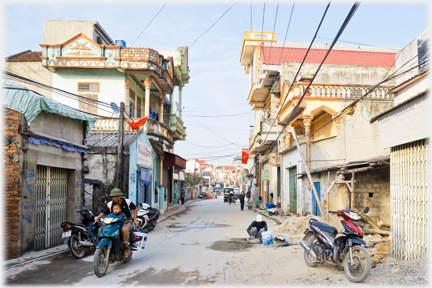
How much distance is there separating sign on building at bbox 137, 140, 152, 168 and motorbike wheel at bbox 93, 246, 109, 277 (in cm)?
1172

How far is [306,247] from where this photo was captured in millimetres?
8039

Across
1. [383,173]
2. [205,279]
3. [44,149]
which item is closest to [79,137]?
[44,149]

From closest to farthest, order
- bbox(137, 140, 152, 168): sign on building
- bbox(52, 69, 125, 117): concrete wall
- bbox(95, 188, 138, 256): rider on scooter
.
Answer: bbox(95, 188, 138, 256): rider on scooter < bbox(137, 140, 152, 168): sign on building < bbox(52, 69, 125, 117): concrete wall

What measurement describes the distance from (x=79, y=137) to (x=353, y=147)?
12.2m

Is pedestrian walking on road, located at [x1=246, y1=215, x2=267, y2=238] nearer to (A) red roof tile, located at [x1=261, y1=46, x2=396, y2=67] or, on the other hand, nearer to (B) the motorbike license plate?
(B) the motorbike license plate

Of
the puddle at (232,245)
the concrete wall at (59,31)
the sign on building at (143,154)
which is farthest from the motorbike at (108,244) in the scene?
the concrete wall at (59,31)

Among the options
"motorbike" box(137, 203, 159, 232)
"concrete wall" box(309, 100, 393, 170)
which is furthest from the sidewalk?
"concrete wall" box(309, 100, 393, 170)

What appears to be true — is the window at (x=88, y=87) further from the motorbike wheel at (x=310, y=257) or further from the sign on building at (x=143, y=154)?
the motorbike wheel at (x=310, y=257)

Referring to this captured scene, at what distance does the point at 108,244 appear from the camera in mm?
7770

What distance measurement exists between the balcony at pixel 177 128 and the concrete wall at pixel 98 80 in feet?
23.2

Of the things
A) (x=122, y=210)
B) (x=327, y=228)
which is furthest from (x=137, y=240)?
(x=327, y=228)

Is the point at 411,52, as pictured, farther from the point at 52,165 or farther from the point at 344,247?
the point at 52,165

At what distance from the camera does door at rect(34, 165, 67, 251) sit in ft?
33.6

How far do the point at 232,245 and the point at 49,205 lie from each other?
5.57m
